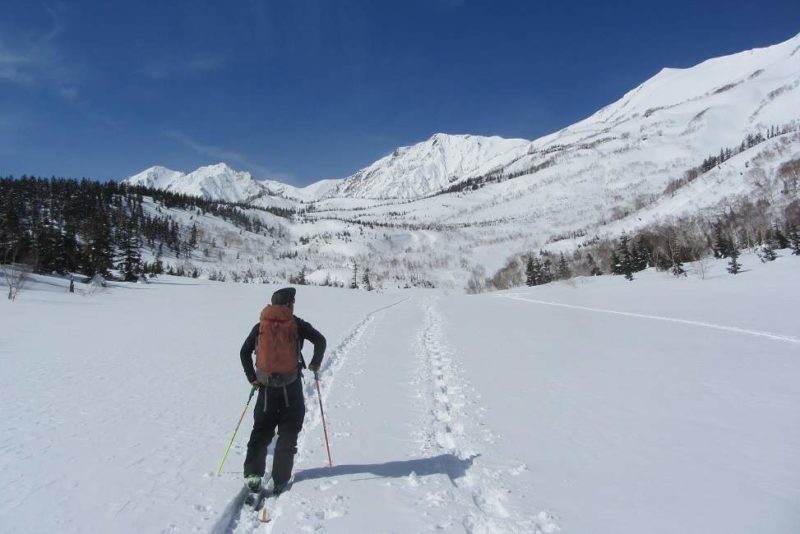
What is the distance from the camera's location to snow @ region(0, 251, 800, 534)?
477 centimetres

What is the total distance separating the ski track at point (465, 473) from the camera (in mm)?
4645

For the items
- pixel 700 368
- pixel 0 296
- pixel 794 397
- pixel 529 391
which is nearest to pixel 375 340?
pixel 529 391

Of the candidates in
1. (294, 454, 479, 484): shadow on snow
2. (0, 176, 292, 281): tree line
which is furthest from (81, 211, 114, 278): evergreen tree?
(294, 454, 479, 484): shadow on snow

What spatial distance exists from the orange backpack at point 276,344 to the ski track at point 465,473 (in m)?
2.29

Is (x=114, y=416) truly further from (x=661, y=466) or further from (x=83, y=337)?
(x=83, y=337)

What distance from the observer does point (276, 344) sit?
5.69 m

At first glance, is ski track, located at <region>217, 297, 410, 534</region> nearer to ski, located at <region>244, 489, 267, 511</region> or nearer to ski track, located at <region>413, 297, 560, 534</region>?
ski, located at <region>244, 489, 267, 511</region>

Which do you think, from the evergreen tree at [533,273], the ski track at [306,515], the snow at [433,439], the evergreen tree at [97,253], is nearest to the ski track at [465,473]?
the snow at [433,439]

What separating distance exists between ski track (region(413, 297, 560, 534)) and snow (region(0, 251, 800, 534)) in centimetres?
3

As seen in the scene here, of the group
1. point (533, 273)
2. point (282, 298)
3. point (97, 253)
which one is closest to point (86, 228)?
point (97, 253)

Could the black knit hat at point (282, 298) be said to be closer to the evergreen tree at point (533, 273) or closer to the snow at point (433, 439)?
the snow at point (433, 439)

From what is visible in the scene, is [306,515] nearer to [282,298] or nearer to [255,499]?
[255,499]

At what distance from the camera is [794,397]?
30.2 feet

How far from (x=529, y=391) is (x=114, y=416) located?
8.62m
